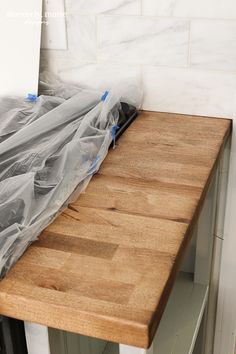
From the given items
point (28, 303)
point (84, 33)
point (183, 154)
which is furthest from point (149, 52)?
point (28, 303)

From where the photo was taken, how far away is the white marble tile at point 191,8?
3.36 ft

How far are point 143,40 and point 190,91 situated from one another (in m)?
0.16

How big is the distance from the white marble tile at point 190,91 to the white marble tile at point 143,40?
0.10 ft

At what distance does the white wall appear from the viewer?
3.46 feet

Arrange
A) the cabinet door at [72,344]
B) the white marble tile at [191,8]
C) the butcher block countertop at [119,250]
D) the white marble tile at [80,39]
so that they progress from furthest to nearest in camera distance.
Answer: the white marble tile at [80,39]
the white marble tile at [191,8]
the cabinet door at [72,344]
the butcher block countertop at [119,250]

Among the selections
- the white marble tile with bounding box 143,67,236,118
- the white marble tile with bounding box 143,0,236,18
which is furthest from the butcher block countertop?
the white marble tile with bounding box 143,0,236,18

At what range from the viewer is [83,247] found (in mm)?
651

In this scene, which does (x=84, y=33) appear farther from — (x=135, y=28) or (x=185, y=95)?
(x=185, y=95)

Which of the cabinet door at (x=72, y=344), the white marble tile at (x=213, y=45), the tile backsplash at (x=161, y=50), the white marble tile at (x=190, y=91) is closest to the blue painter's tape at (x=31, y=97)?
the tile backsplash at (x=161, y=50)

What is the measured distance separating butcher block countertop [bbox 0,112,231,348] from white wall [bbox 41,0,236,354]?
213 mm

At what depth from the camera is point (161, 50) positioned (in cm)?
110

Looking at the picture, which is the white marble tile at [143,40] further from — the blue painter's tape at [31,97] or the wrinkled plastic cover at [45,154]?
the blue painter's tape at [31,97]

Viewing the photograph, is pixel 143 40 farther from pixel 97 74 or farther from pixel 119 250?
pixel 119 250

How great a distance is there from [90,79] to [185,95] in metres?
0.24
